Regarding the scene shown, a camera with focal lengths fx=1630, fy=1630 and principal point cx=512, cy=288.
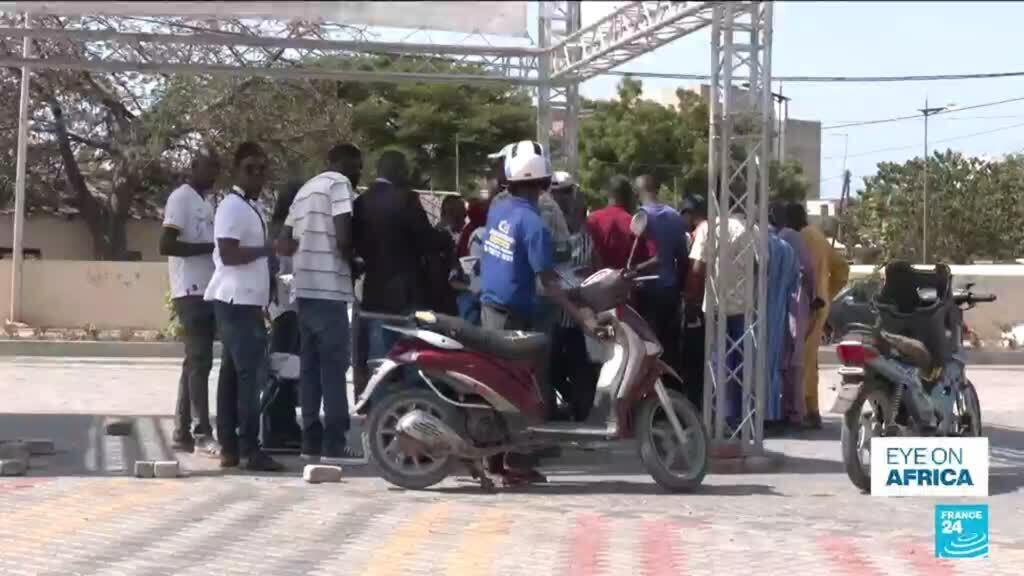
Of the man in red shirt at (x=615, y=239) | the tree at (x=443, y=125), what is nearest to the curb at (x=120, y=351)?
the man in red shirt at (x=615, y=239)

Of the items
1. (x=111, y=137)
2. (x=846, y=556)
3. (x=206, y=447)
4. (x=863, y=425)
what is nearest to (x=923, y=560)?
(x=846, y=556)

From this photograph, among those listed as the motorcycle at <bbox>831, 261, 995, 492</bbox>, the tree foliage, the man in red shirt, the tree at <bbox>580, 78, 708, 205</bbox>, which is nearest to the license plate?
the motorcycle at <bbox>831, 261, 995, 492</bbox>

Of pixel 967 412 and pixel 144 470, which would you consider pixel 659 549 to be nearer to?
pixel 967 412

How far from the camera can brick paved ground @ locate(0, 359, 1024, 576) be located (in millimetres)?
7273

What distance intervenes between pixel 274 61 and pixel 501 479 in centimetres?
Result: 711

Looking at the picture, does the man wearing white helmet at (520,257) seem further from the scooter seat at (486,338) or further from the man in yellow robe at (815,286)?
the man in yellow robe at (815,286)

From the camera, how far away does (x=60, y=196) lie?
30.2 metres

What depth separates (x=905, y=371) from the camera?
29.7 feet

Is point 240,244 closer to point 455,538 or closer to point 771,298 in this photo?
point 455,538

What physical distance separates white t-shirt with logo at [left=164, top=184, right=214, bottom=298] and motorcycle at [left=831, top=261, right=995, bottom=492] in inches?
152

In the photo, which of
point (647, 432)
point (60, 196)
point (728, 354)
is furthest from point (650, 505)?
point (60, 196)

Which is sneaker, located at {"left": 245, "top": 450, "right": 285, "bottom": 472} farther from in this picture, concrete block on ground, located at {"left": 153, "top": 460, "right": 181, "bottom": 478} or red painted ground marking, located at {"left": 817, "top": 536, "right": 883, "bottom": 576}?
red painted ground marking, located at {"left": 817, "top": 536, "right": 883, "bottom": 576}

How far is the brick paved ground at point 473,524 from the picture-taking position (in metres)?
7.27

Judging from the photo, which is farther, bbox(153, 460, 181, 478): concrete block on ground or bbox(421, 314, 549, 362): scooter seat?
bbox(153, 460, 181, 478): concrete block on ground
